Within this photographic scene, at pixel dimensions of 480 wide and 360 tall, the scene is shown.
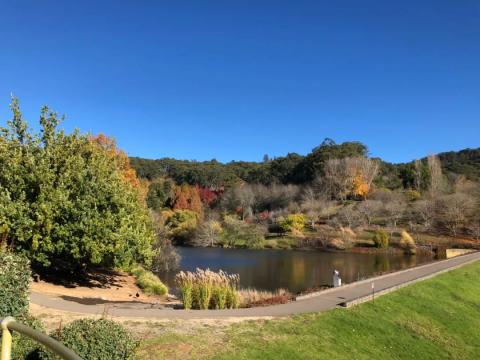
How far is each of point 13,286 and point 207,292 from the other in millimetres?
7353

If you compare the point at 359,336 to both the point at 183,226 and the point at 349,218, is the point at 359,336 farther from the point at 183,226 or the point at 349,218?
the point at 349,218

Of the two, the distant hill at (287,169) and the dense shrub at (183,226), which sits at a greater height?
the distant hill at (287,169)

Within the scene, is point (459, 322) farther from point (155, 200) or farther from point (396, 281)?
point (155, 200)

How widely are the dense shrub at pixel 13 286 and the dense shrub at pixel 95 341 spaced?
209 centimetres

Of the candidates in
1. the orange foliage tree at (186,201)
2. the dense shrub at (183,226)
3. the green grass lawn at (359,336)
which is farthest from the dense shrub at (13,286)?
the orange foliage tree at (186,201)

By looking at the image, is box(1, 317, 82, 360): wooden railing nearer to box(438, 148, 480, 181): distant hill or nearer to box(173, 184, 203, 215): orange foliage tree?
box(173, 184, 203, 215): orange foliage tree

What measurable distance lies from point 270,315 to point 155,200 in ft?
199

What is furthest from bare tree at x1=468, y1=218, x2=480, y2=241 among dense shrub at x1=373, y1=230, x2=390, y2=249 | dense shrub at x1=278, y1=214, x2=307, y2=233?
dense shrub at x1=278, y1=214, x2=307, y2=233

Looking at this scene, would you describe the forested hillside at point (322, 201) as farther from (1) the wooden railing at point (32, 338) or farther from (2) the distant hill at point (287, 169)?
(1) the wooden railing at point (32, 338)

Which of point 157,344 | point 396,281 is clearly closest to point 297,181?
point 396,281

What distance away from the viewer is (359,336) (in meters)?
12.7

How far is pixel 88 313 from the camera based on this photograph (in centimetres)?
1253

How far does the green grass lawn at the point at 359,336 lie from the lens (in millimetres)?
9984

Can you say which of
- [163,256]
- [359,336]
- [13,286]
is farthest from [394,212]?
[13,286]
